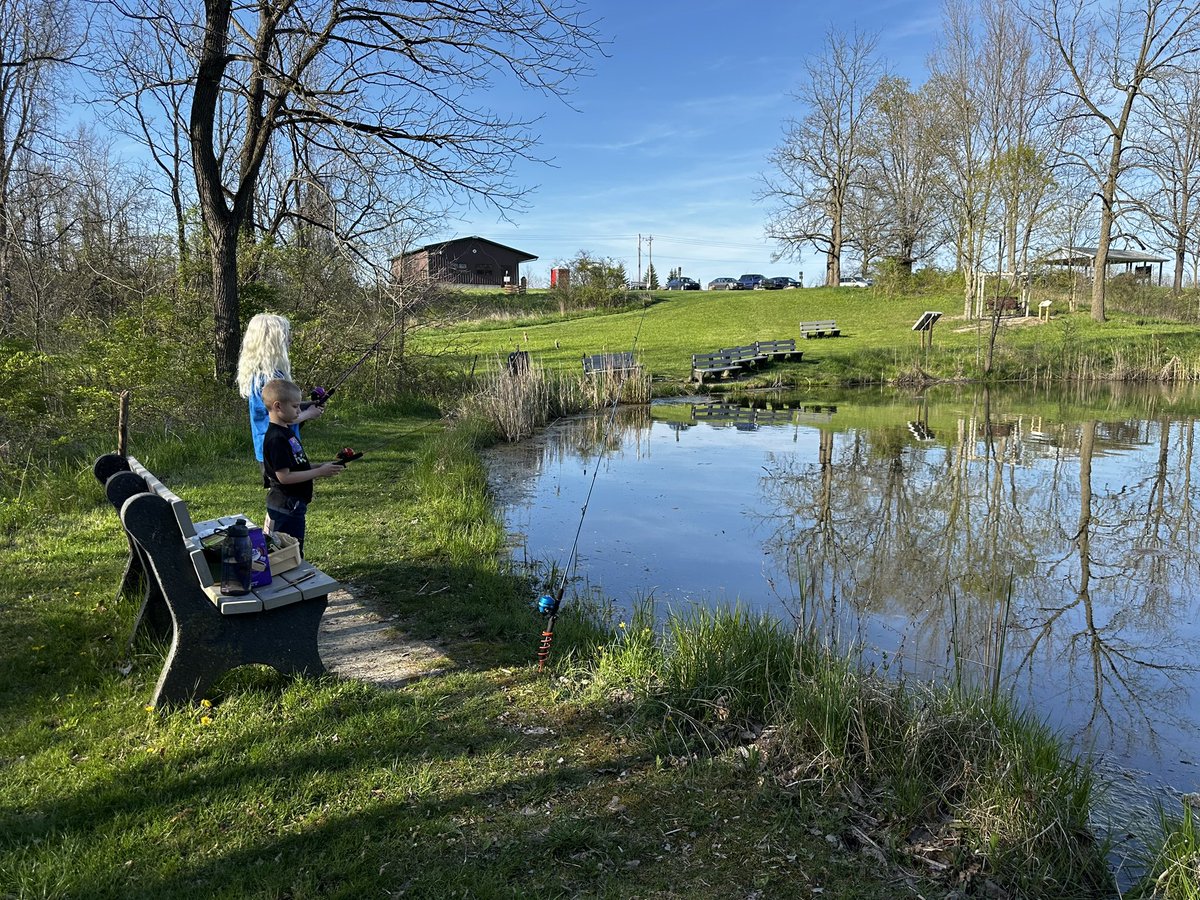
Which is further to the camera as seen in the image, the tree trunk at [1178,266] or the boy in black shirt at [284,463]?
the tree trunk at [1178,266]

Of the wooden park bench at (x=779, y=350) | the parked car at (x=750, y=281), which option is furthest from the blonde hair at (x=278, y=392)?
the parked car at (x=750, y=281)

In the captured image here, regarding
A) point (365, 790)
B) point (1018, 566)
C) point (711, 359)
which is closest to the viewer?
point (365, 790)

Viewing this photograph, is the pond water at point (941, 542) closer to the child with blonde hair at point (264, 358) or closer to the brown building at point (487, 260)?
the child with blonde hair at point (264, 358)

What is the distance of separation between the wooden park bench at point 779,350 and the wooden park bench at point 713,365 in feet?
5.14

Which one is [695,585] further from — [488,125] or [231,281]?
[231,281]

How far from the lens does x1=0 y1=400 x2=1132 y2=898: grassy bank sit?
9.27 feet

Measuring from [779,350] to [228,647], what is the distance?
24583 mm

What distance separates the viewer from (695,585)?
6.76 m

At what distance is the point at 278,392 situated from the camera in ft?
14.6

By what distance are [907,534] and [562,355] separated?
2078 cm

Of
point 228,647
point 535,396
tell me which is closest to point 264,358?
point 228,647

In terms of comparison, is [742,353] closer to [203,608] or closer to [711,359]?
[711,359]

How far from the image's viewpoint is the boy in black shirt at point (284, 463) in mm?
4512

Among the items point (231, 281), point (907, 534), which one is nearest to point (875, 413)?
point (907, 534)
